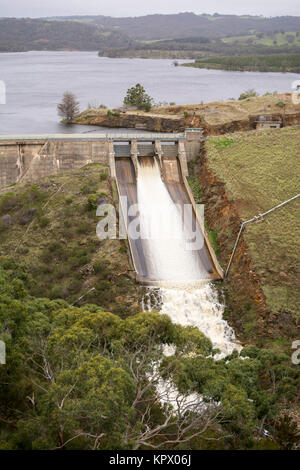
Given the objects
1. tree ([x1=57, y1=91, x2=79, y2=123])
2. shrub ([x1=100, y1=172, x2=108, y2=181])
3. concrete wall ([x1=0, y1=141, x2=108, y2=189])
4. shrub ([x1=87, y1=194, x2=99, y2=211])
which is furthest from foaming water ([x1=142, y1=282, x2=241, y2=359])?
tree ([x1=57, y1=91, x2=79, y2=123])

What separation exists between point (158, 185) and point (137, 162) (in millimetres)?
3238

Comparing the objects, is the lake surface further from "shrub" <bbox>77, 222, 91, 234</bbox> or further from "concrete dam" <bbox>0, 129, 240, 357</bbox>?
"shrub" <bbox>77, 222, 91, 234</bbox>

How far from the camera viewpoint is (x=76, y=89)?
115125 millimetres

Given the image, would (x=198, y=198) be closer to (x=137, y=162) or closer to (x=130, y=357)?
(x=137, y=162)

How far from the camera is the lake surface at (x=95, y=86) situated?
258 feet

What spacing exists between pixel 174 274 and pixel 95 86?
9485 cm

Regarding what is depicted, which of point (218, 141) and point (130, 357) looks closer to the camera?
point (130, 357)

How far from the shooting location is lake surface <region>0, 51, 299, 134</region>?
78.6m

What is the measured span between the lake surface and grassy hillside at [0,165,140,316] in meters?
28.6

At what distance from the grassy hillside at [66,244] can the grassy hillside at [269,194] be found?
8844mm

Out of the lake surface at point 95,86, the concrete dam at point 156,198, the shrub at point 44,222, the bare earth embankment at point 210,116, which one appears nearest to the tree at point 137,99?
the bare earth embankment at point 210,116

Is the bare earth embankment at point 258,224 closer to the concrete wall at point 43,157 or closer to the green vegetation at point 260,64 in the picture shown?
the concrete wall at point 43,157

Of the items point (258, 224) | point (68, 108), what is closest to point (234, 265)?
point (258, 224)

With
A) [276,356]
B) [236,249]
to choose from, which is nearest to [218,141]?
[236,249]
